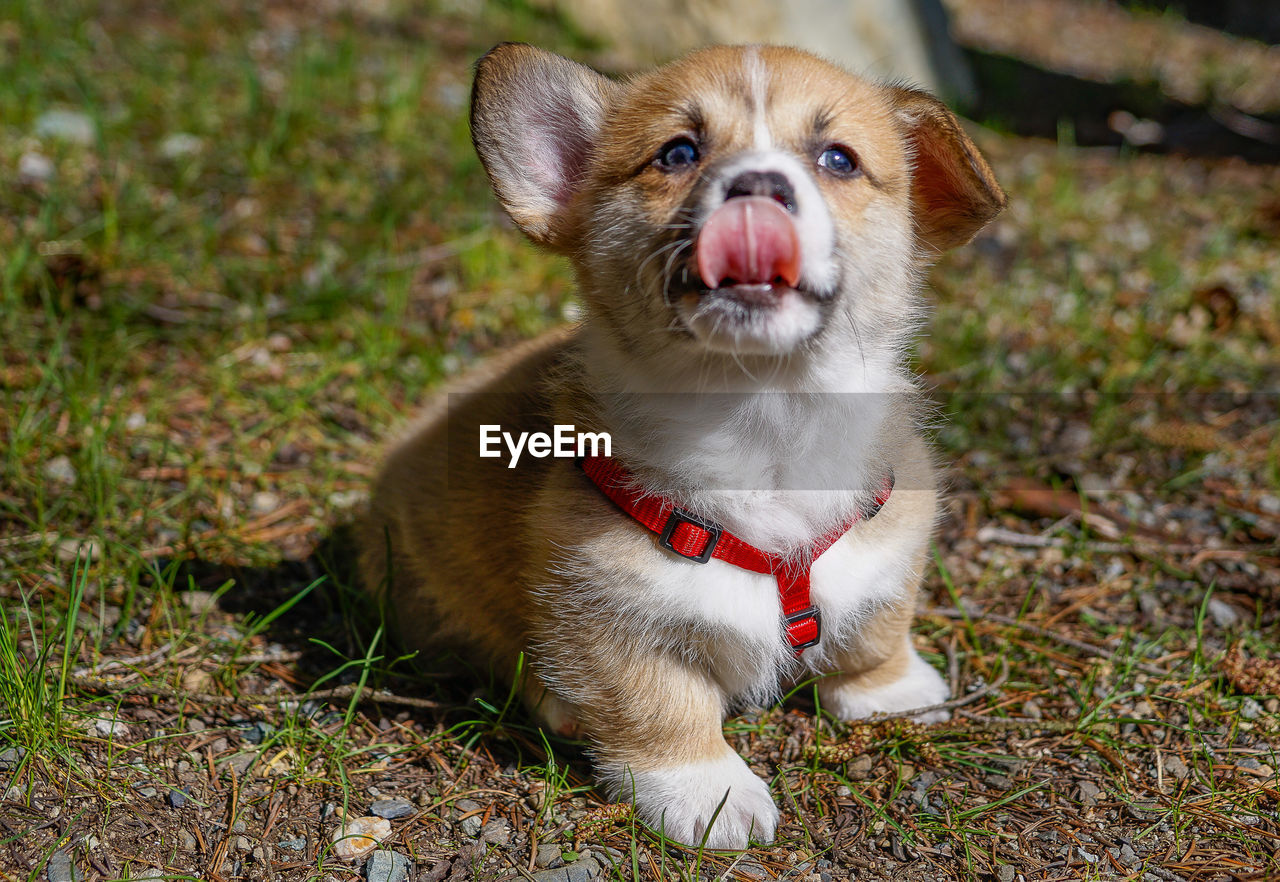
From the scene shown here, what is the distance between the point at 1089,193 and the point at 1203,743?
3793mm

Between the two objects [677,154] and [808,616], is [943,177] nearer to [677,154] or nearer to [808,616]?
[677,154]

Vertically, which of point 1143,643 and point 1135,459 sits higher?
point 1135,459

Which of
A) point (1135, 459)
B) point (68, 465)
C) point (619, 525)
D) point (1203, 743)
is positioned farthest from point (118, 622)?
point (1135, 459)

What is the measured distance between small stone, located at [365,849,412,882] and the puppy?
49 centimetres

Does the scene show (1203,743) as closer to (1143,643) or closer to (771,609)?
(1143,643)

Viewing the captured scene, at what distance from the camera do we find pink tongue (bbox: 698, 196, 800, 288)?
6.38 ft

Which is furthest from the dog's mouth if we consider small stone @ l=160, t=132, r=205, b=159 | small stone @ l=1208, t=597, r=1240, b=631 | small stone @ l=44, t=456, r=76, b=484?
small stone @ l=160, t=132, r=205, b=159

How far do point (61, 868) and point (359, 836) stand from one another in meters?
0.57

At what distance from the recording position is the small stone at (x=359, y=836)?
2254 millimetres

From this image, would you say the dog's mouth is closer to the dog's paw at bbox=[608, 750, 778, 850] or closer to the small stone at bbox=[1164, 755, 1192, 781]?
the dog's paw at bbox=[608, 750, 778, 850]

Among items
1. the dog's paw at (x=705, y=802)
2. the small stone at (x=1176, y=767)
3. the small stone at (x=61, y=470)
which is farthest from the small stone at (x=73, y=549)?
the small stone at (x=1176, y=767)

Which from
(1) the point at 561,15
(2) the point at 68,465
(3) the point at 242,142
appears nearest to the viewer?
(2) the point at 68,465

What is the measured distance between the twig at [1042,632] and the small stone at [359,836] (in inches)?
64.7

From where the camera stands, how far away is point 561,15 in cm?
708
